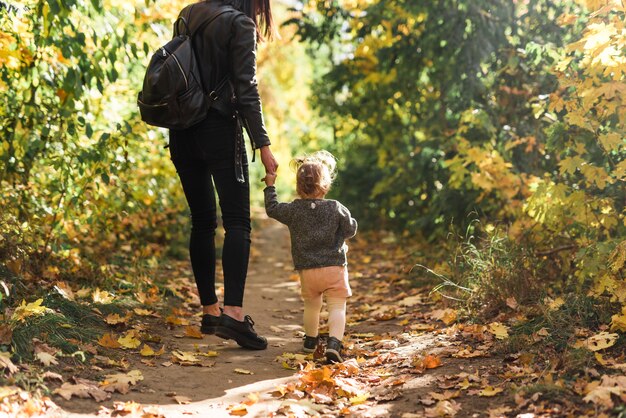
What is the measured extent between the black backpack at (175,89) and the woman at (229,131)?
8 cm

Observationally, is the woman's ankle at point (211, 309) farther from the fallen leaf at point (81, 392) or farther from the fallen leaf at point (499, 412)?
the fallen leaf at point (499, 412)

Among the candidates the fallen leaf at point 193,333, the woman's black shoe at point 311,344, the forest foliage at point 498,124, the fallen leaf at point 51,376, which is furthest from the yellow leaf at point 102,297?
the forest foliage at point 498,124

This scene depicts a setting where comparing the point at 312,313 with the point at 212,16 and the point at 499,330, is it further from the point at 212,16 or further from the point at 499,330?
the point at 212,16

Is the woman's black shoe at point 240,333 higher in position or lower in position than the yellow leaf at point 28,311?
lower

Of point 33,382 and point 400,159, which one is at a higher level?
point 400,159

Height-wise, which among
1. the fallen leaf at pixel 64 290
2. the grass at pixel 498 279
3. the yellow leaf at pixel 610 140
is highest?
the yellow leaf at pixel 610 140

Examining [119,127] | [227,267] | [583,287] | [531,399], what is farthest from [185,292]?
[531,399]

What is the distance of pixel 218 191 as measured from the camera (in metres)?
4.22

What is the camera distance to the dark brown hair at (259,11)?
4.25 metres

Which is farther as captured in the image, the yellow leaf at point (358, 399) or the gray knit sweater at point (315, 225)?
the gray knit sweater at point (315, 225)

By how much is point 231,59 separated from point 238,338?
1.55m

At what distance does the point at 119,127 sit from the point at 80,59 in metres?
0.53

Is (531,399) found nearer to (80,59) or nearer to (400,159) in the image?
(80,59)

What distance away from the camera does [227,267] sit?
13.9 ft
